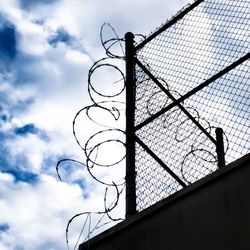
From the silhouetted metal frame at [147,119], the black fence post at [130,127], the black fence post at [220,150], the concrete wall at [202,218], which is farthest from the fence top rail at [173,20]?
the concrete wall at [202,218]

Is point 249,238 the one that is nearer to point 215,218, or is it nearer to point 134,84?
point 215,218

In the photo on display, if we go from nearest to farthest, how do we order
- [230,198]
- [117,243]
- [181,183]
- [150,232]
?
[230,198]
[150,232]
[117,243]
[181,183]

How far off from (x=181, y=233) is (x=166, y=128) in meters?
0.86

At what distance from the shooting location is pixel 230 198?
2.47 meters

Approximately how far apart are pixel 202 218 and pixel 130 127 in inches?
43.8

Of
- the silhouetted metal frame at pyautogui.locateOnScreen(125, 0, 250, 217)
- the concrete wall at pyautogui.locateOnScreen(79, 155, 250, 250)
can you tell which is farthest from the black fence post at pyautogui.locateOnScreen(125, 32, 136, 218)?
the concrete wall at pyautogui.locateOnScreen(79, 155, 250, 250)

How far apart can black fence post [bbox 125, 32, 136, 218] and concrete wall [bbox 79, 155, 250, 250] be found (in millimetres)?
258

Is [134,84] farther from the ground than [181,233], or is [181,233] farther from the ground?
[134,84]

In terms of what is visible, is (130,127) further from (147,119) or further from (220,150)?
(220,150)

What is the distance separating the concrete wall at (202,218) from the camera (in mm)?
2400

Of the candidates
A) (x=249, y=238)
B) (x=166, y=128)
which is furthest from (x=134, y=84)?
(x=249, y=238)

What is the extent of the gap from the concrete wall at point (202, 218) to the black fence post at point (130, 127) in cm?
26

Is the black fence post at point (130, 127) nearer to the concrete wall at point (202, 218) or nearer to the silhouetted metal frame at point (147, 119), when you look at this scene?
the silhouetted metal frame at point (147, 119)

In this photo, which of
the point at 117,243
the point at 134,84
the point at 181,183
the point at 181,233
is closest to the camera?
the point at 181,233
